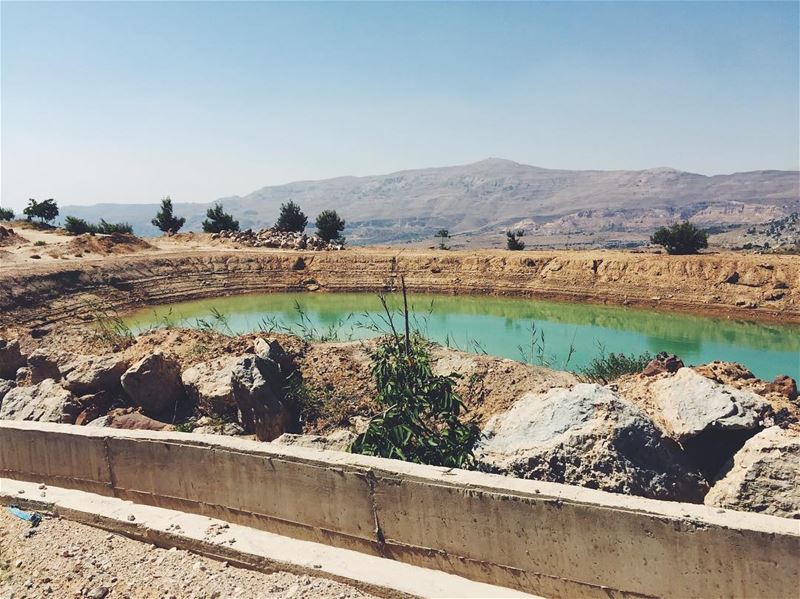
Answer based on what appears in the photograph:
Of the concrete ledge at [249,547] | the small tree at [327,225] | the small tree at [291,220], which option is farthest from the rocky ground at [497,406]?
the small tree at [291,220]

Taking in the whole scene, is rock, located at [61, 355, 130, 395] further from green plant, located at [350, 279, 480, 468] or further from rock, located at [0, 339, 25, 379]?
green plant, located at [350, 279, 480, 468]

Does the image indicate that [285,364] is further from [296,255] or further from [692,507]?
[296,255]

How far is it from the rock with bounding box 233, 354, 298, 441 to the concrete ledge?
7.40 feet

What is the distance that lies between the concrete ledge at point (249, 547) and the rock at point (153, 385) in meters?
2.45

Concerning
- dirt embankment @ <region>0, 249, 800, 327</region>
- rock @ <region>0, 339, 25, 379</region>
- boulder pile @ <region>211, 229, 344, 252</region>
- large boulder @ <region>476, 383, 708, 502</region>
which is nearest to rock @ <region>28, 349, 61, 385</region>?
rock @ <region>0, 339, 25, 379</region>

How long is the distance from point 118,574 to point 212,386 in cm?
387

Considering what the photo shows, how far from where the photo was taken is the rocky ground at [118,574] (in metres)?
4.11

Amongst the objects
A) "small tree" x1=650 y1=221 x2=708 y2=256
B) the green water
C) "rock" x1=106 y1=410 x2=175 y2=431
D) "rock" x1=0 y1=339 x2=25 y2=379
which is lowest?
the green water

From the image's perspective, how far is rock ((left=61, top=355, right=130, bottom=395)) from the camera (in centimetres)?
841

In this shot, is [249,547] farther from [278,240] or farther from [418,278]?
[278,240]

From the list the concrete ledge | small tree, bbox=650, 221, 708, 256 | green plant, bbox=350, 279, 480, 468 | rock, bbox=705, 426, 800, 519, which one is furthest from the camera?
small tree, bbox=650, 221, 708, 256

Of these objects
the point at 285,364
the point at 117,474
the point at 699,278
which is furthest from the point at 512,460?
the point at 699,278

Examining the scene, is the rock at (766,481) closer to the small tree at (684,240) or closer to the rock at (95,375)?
the rock at (95,375)

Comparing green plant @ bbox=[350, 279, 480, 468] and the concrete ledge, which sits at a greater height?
green plant @ bbox=[350, 279, 480, 468]
